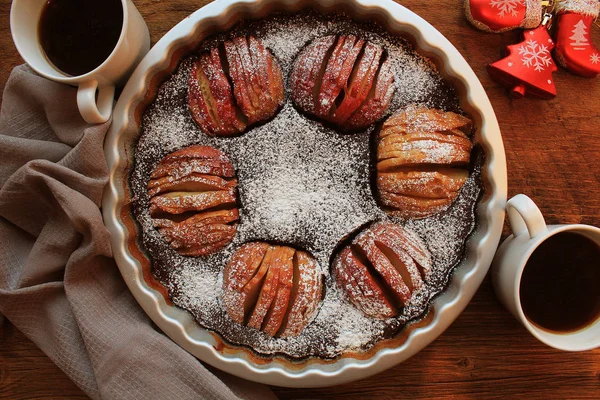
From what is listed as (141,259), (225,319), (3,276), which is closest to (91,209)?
(141,259)

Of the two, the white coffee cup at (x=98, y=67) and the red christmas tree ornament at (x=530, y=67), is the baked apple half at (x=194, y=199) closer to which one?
the white coffee cup at (x=98, y=67)

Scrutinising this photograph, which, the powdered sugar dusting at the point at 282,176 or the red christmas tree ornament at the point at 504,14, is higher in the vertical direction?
the red christmas tree ornament at the point at 504,14

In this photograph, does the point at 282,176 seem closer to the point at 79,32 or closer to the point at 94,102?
the point at 94,102

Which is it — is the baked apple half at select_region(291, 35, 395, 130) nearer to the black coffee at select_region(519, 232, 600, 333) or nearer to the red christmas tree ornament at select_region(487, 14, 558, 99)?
the red christmas tree ornament at select_region(487, 14, 558, 99)

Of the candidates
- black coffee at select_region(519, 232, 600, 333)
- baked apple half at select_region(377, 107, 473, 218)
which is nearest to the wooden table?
black coffee at select_region(519, 232, 600, 333)

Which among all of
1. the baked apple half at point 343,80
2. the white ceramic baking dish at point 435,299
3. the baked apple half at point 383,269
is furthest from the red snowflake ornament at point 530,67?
the baked apple half at point 383,269

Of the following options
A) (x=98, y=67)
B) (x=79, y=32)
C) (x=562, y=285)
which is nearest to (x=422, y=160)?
(x=562, y=285)

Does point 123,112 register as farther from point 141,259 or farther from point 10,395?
point 10,395
